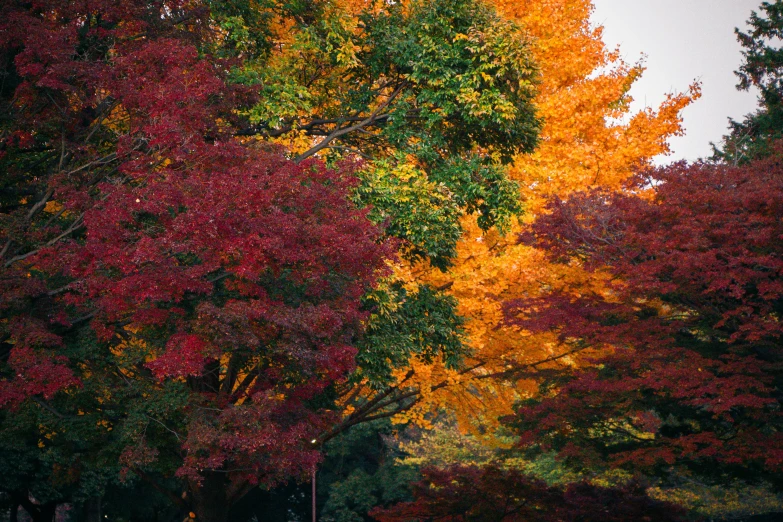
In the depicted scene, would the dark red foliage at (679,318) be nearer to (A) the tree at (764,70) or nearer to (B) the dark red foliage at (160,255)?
(B) the dark red foliage at (160,255)

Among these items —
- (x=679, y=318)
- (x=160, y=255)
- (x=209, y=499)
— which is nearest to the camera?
(x=160, y=255)

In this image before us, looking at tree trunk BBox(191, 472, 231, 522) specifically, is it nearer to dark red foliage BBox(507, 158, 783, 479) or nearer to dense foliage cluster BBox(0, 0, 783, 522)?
dense foliage cluster BBox(0, 0, 783, 522)

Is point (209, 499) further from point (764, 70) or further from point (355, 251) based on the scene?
point (764, 70)

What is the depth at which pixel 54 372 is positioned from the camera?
9.36 m

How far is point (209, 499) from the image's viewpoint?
14055 mm

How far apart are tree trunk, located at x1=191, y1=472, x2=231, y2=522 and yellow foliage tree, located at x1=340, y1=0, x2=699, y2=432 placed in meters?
4.20

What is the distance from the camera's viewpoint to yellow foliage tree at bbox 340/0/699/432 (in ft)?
49.1

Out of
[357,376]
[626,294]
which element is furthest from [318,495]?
[626,294]

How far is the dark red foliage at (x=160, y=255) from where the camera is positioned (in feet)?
30.5

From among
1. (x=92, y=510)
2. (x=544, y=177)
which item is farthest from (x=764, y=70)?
(x=92, y=510)

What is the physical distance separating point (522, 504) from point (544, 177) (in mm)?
7325

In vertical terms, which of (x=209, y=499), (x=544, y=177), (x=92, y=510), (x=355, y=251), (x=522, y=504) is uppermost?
(x=544, y=177)

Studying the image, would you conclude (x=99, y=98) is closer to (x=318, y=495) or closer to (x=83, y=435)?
(x=83, y=435)

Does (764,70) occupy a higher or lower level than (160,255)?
higher
